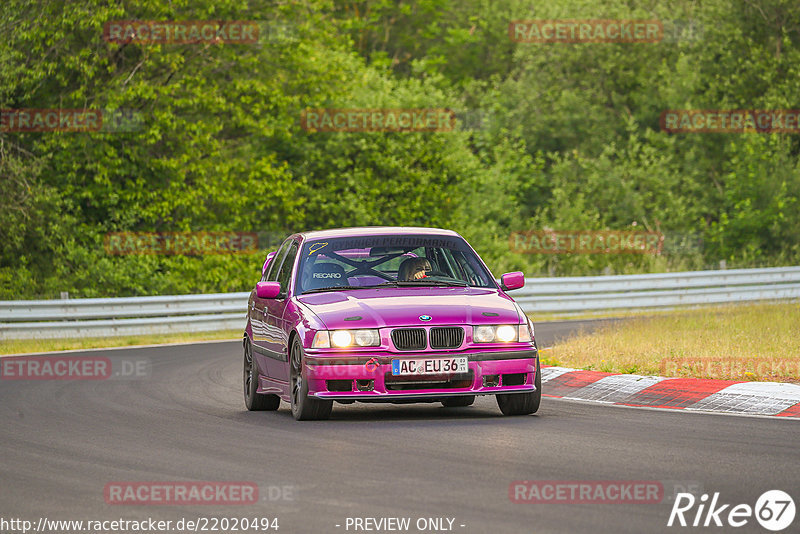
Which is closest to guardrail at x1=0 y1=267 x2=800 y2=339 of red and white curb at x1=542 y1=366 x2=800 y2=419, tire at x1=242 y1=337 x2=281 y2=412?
tire at x1=242 y1=337 x2=281 y2=412

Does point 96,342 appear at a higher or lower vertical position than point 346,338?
lower

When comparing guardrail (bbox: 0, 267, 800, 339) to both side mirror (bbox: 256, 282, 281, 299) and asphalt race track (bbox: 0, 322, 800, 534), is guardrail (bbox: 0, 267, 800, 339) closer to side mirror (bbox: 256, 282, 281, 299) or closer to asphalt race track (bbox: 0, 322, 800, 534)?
asphalt race track (bbox: 0, 322, 800, 534)

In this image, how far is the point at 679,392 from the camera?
500 inches

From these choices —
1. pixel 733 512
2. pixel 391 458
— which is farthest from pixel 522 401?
pixel 733 512

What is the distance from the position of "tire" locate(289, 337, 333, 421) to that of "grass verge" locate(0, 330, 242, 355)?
13.0 m

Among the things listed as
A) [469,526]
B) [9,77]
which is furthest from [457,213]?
[469,526]

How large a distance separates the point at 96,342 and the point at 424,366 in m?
15.3

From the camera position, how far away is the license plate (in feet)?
35.1

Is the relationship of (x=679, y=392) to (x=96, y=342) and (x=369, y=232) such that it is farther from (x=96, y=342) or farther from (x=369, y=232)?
(x=96, y=342)

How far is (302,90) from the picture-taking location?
1620 inches

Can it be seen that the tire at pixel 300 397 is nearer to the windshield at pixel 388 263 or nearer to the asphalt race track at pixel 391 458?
the asphalt race track at pixel 391 458

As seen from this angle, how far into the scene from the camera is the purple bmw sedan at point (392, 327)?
1074cm

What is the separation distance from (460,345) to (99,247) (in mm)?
23668

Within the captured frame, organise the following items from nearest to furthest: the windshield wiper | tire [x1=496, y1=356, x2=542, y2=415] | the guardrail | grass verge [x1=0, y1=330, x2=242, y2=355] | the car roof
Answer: tire [x1=496, y1=356, x2=542, y2=415] → the windshield wiper → the car roof → grass verge [x1=0, y1=330, x2=242, y2=355] → the guardrail
